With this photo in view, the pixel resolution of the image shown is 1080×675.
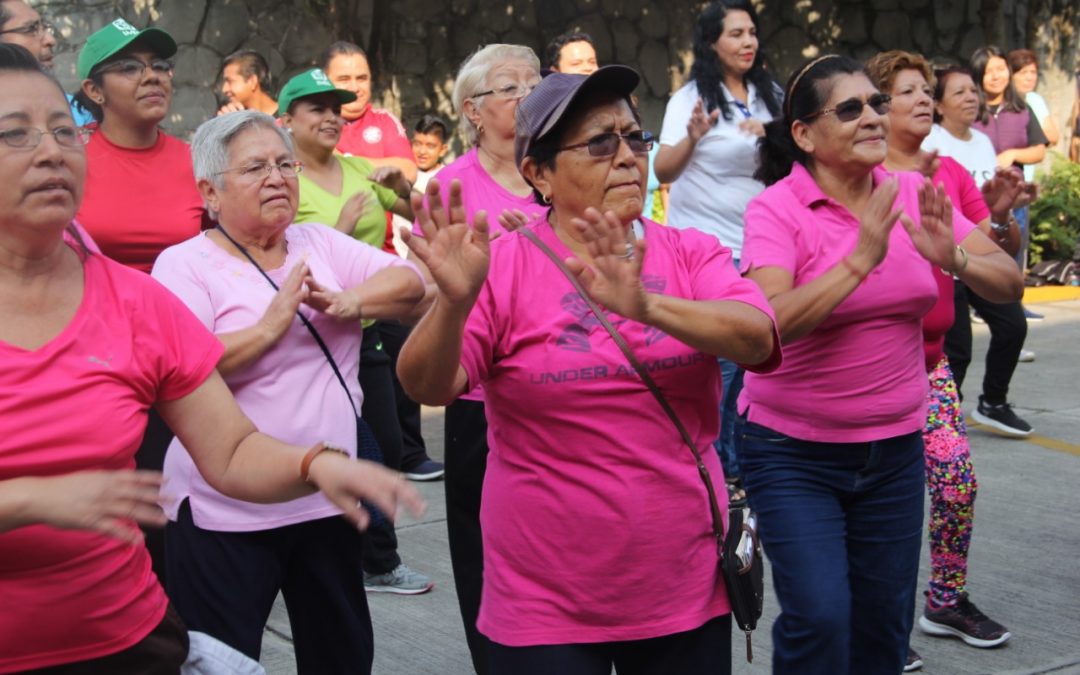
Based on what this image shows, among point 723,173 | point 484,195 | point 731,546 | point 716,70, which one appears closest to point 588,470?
point 731,546

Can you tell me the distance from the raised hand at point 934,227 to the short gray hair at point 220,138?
5.79ft

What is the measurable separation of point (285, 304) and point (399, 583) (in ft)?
7.51

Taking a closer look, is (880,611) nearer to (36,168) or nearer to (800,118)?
(800,118)

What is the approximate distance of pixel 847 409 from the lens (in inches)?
150

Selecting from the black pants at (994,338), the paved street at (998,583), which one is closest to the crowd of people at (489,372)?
the paved street at (998,583)

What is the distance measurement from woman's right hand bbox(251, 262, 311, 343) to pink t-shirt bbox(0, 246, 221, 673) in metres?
1.05

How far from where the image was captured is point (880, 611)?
3.81 m

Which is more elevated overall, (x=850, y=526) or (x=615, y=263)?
(x=615, y=263)

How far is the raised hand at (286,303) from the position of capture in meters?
3.75

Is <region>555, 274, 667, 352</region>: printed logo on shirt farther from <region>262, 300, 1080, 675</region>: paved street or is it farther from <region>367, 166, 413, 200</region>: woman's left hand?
<region>367, 166, 413, 200</region>: woman's left hand

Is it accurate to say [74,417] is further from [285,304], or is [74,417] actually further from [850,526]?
[850,526]

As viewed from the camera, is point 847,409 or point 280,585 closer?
point 847,409

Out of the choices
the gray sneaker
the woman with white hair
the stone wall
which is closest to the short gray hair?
the woman with white hair

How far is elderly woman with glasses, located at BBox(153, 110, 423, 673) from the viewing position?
377cm
